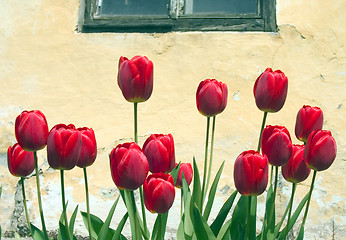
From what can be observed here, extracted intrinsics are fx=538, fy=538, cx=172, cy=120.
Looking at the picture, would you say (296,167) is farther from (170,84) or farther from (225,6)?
(225,6)

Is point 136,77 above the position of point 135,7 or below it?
below

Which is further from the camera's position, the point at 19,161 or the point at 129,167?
the point at 19,161

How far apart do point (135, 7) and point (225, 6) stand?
1.45 feet

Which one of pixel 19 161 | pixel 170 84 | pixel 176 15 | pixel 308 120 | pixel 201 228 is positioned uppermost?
pixel 176 15

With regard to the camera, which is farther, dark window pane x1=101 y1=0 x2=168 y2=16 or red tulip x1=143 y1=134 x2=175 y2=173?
dark window pane x1=101 y1=0 x2=168 y2=16

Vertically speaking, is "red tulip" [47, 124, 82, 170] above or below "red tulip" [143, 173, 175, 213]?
above

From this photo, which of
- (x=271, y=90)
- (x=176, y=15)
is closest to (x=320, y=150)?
(x=271, y=90)

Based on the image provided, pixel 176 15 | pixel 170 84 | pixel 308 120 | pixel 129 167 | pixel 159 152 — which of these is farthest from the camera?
pixel 176 15

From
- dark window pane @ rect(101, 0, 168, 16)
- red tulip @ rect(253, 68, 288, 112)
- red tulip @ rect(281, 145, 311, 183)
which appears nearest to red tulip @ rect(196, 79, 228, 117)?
red tulip @ rect(253, 68, 288, 112)

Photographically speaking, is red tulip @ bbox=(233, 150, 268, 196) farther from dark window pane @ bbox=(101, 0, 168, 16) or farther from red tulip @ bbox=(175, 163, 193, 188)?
dark window pane @ bbox=(101, 0, 168, 16)

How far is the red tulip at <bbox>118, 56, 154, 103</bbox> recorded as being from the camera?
1.17 meters

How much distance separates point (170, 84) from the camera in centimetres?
247

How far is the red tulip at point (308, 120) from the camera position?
1.22 meters

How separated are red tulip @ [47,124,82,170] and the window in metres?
1.56
